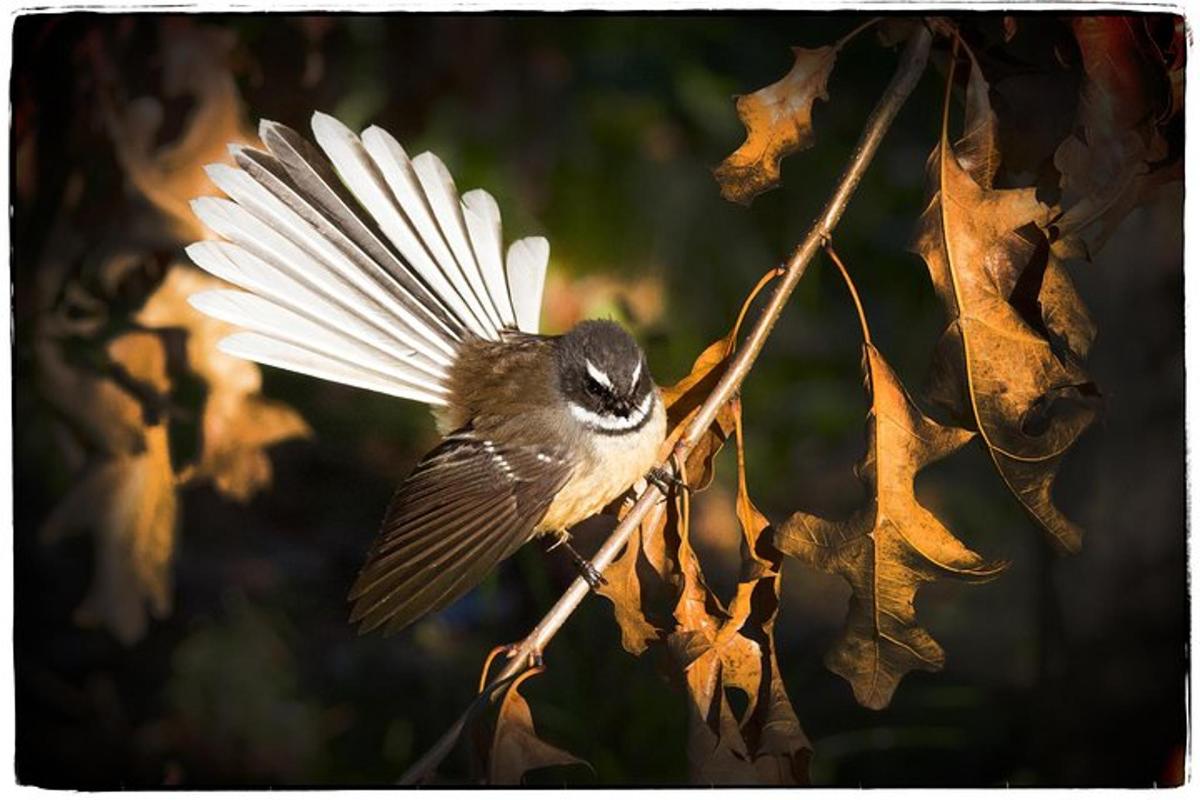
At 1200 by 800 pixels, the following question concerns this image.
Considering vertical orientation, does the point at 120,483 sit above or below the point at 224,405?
below

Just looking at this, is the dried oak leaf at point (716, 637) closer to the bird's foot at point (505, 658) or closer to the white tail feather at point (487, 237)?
the bird's foot at point (505, 658)

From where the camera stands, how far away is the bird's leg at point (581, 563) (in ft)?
6.79

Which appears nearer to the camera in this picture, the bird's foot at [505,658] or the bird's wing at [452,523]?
the bird's wing at [452,523]

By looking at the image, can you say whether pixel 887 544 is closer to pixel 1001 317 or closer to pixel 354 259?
pixel 1001 317

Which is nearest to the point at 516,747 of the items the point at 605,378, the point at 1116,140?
the point at 605,378

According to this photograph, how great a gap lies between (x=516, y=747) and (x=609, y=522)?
334 mm

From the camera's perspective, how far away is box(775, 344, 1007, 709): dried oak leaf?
2.04 meters

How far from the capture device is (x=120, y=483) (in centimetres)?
207

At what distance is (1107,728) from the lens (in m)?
2.13

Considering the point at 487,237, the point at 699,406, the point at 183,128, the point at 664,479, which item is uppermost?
the point at 183,128

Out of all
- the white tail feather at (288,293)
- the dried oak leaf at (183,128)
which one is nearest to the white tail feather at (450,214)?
the white tail feather at (288,293)

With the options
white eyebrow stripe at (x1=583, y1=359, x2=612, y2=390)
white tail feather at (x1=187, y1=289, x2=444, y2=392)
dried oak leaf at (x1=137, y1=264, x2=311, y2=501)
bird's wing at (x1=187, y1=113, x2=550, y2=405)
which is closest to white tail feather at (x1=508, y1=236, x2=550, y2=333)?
bird's wing at (x1=187, y1=113, x2=550, y2=405)

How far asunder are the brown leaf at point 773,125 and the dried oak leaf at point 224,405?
671 mm

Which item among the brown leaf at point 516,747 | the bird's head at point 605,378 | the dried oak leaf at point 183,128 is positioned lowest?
the brown leaf at point 516,747
